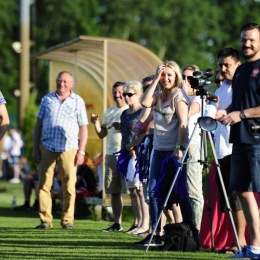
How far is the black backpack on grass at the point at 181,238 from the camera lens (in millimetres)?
9250

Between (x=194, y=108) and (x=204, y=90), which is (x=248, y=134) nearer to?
(x=204, y=90)

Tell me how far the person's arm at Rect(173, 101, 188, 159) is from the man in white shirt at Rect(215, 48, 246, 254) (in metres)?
0.36

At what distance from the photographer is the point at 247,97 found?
8375 millimetres

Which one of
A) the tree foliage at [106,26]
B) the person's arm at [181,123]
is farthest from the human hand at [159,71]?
the tree foliage at [106,26]

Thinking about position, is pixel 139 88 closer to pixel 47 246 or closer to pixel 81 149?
pixel 81 149

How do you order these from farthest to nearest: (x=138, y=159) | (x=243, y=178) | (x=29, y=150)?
(x=29, y=150) < (x=138, y=159) < (x=243, y=178)

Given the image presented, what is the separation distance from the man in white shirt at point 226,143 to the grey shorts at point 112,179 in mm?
3211

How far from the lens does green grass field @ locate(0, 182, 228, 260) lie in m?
8.86

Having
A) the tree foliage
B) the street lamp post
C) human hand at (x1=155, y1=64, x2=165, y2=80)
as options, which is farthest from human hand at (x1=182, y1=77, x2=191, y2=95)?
the tree foliage

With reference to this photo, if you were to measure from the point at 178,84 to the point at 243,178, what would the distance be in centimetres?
161

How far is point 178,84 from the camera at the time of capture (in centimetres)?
959

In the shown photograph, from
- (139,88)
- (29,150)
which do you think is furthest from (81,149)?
(29,150)

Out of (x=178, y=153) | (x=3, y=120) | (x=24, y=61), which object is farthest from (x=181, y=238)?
(x=24, y=61)

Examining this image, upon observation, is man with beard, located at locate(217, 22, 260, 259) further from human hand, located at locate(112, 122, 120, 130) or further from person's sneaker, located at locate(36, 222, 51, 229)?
person's sneaker, located at locate(36, 222, 51, 229)
